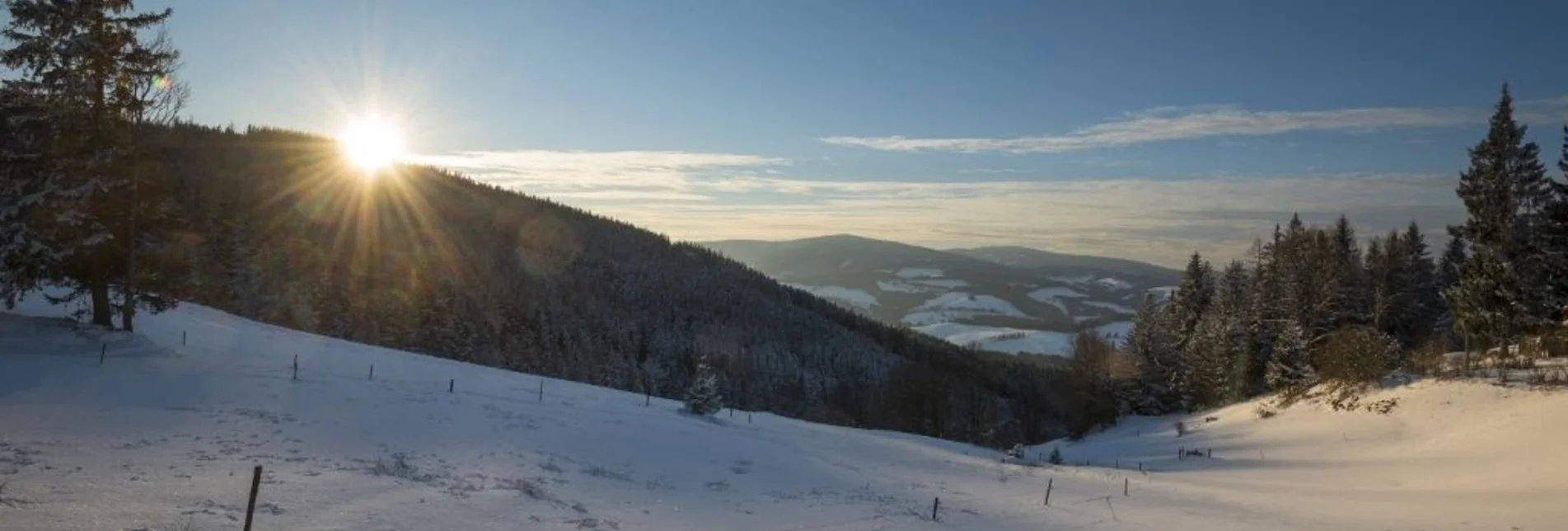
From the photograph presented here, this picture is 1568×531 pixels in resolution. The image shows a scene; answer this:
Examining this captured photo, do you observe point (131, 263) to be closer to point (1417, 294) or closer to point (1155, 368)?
point (1155, 368)

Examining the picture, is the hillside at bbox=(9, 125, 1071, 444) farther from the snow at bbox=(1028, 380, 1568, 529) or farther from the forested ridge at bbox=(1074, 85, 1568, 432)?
the snow at bbox=(1028, 380, 1568, 529)

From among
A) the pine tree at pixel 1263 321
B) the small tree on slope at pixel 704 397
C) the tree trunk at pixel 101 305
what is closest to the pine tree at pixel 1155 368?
the pine tree at pixel 1263 321

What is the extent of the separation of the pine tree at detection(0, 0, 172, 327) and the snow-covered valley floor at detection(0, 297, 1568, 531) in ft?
9.07

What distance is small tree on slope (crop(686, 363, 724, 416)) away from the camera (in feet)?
114

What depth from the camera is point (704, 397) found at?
115 ft

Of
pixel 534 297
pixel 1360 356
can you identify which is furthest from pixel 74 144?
pixel 534 297

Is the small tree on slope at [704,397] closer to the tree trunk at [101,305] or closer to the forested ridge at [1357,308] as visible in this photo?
the tree trunk at [101,305]

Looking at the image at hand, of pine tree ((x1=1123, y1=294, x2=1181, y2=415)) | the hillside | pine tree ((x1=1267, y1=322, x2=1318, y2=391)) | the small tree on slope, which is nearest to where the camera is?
the small tree on slope

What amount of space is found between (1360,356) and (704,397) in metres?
36.6

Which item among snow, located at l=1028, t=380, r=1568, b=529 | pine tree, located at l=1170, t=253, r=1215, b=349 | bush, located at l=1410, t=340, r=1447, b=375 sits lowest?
snow, located at l=1028, t=380, r=1568, b=529

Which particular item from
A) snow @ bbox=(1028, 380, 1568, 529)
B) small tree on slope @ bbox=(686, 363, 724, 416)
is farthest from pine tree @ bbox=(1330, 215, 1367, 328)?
small tree on slope @ bbox=(686, 363, 724, 416)

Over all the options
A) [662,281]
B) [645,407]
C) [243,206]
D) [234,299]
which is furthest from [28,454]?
[662,281]

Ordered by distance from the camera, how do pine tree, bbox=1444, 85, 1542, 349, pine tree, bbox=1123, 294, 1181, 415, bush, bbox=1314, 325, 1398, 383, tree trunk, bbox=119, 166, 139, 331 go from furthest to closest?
pine tree, bbox=1123, 294, 1181, 415 < bush, bbox=1314, 325, 1398, 383 < pine tree, bbox=1444, 85, 1542, 349 < tree trunk, bbox=119, 166, 139, 331

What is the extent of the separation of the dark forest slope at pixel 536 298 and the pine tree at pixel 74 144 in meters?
54.2
